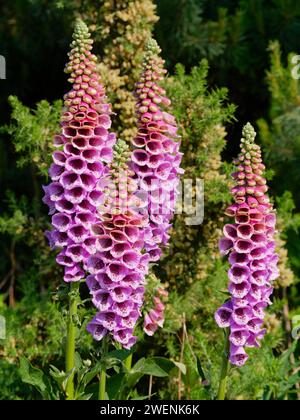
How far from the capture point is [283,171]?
5199mm

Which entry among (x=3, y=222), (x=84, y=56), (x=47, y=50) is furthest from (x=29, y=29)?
(x=84, y=56)

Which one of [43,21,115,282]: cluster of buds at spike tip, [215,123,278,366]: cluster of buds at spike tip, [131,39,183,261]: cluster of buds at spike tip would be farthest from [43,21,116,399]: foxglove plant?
[215,123,278,366]: cluster of buds at spike tip

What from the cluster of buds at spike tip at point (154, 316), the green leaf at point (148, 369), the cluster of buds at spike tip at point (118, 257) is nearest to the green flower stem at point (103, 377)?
the cluster of buds at spike tip at point (118, 257)

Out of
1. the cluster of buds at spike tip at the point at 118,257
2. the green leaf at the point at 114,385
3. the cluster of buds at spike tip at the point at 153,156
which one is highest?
the cluster of buds at spike tip at the point at 153,156

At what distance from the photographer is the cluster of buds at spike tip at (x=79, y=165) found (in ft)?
9.86

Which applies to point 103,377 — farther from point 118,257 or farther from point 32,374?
point 118,257

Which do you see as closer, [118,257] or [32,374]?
[118,257]

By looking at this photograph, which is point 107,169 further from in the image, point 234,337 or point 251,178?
point 234,337

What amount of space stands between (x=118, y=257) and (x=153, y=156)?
51 cm

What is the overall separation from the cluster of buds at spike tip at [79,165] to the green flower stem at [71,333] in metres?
0.06

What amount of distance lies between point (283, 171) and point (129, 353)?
2423mm

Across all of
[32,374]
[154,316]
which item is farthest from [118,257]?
[32,374]

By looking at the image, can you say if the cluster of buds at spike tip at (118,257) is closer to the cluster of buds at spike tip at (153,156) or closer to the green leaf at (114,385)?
the cluster of buds at spike tip at (153,156)

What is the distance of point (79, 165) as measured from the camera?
3.04m
